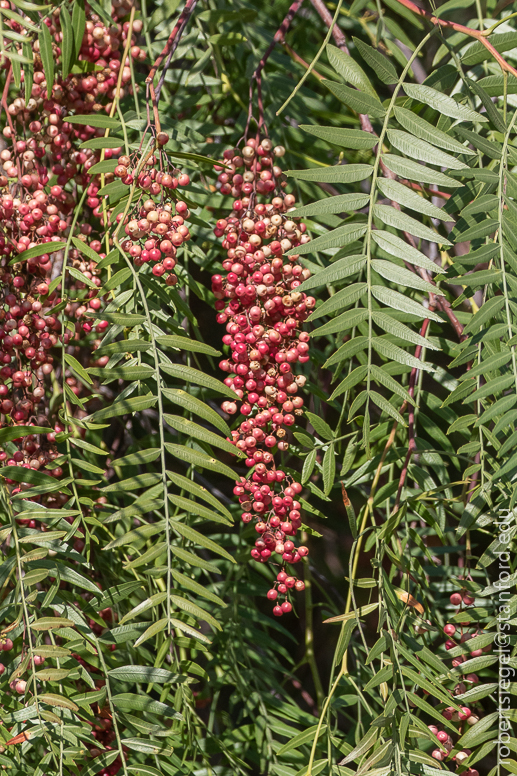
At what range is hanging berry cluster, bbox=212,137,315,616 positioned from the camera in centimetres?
69

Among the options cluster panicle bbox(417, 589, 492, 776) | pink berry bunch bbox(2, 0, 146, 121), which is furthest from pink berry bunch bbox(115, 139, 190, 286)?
cluster panicle bbox(417, 589, 492, 776)

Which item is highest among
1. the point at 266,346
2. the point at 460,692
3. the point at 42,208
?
the point at 42,208

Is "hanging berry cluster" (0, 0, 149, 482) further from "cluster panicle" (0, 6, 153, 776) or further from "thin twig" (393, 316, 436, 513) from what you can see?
"thin twig" (393, 316, 436, 513)

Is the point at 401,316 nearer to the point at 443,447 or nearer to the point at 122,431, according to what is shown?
the point at 443,447

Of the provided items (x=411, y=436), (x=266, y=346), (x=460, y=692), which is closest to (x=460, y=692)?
(x=460, y=692)

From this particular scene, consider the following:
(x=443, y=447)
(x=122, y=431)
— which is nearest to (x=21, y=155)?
(x=122, y=431)

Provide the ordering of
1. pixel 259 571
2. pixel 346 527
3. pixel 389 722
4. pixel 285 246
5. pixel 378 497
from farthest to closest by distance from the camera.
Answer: pixel 346 527, pixel 259 571, pixel 378 497, pixel 285 246, pixel 389 722

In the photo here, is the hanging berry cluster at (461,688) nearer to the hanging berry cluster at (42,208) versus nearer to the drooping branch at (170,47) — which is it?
the hanging berry cluster at (42,208)

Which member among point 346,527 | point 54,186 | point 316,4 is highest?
point 316,4

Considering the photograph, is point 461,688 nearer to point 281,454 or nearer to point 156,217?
point 281,454

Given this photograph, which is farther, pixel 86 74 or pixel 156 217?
pixel 86 74

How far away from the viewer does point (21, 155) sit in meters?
0.79

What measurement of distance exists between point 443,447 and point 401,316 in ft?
0.70

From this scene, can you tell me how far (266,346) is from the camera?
695 mm
